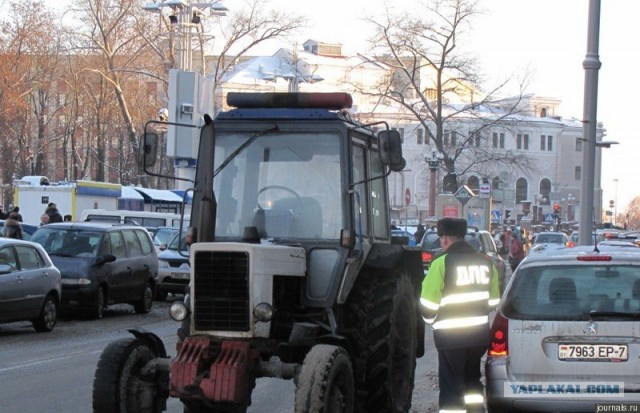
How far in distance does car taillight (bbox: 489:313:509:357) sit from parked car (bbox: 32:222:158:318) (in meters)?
13.8

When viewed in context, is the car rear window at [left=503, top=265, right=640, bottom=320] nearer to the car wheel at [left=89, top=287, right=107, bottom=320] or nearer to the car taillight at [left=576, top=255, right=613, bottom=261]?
the car taillight at [left=576, top=255, right=613, bottom=261]

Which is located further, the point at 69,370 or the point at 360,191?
the point at 69,370

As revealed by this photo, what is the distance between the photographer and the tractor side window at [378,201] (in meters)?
11.1

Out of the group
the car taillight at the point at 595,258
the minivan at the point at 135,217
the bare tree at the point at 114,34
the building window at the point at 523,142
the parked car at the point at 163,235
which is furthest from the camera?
the building window at the point at 523,142

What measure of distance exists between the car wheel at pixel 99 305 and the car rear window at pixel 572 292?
1402cm

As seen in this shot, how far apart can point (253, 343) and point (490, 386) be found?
183 centimetres

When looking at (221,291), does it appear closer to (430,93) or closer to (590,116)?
(590,116)

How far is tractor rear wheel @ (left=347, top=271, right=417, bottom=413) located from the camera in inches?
400

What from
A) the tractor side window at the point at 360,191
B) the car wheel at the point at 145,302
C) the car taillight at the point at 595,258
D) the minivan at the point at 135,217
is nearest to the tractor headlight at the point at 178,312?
the tractor side window at the point at 360,191

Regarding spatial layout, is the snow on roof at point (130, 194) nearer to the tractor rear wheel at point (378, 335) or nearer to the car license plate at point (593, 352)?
the tractor rear wheel at point (378, 335)

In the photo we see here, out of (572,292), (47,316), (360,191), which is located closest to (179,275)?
(47,316)

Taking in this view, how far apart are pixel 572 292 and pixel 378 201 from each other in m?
2.46

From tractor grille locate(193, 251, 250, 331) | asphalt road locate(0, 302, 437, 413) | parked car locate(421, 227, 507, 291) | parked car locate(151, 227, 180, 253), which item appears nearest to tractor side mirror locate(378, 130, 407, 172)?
tractor grille locate(193, 251, 250, 331)

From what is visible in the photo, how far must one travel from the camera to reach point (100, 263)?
22.7 m
